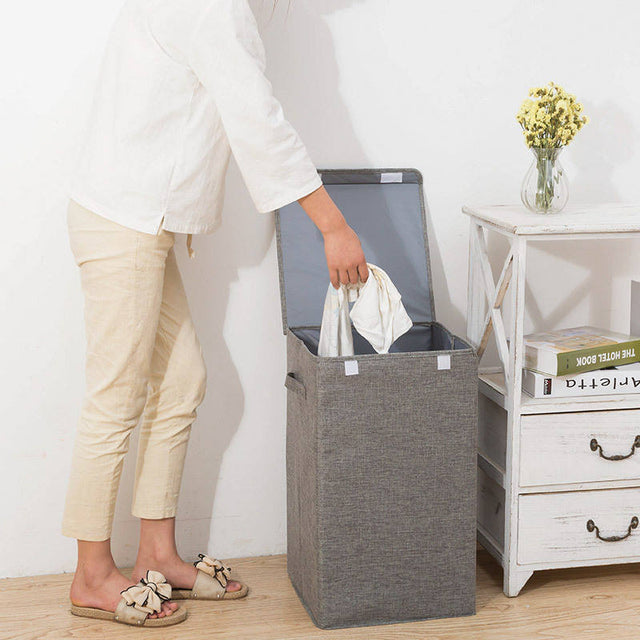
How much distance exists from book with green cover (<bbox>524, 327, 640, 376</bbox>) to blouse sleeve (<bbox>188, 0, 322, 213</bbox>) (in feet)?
2.01

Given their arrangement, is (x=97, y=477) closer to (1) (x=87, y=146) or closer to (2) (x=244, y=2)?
(1) (x=87, y=146)

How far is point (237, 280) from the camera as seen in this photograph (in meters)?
1.98

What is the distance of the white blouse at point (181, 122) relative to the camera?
151cm

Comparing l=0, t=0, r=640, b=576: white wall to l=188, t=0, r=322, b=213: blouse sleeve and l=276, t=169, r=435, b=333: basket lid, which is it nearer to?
l=276, t=169, r=435, b=333: basket lid

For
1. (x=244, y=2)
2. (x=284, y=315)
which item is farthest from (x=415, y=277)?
(x=244, y=2)

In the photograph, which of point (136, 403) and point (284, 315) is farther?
point (284, 315)

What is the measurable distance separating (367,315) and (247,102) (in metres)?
0.46

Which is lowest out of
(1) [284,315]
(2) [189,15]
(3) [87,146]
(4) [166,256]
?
(1) [284,315]

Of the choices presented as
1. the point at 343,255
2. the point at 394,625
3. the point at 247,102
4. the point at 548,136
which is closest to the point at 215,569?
the point at 394,625

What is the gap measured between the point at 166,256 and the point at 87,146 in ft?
0.84

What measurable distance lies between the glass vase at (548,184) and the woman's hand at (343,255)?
0.44 metres

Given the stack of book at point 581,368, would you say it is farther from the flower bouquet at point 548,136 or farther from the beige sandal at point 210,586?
the beige sandal at point 210,586

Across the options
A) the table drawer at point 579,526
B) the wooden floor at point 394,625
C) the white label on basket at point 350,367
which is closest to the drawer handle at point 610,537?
the table drawer at point 579,526

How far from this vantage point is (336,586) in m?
1.68
